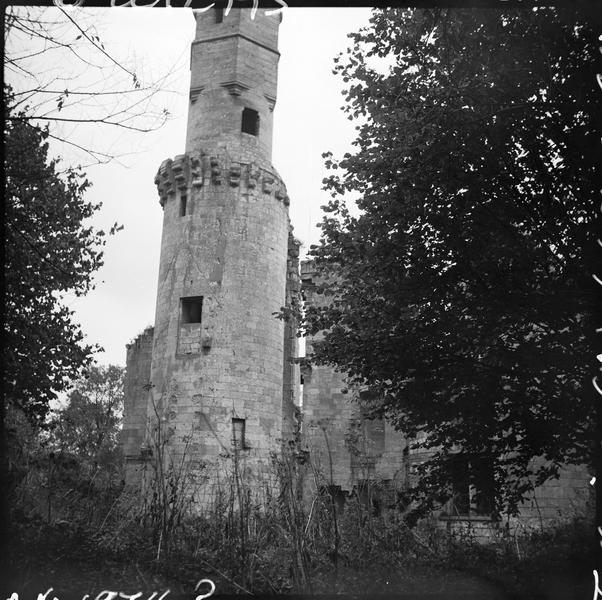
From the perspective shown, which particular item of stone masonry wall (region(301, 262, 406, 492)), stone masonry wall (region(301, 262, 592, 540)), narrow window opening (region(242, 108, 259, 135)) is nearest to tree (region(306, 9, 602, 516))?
stone masonry wall (region(301, 262, 592, 540))

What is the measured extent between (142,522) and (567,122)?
7537 millimetres

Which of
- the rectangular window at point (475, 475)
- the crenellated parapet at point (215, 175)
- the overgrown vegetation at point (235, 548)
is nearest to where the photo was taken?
the overgrown vegetation at point (235, 548)

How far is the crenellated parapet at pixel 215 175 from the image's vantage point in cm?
2058

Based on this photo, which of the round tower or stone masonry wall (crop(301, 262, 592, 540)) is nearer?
the round tower

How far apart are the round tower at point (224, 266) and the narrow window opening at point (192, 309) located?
0.03 m

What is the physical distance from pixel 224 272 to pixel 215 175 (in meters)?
2.95

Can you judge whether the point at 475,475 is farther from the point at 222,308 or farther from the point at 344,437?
the point at 344,437

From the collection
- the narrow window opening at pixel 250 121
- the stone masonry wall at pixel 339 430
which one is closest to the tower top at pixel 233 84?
the narrow window opening at pixel 250 121

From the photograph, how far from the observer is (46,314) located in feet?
37.6

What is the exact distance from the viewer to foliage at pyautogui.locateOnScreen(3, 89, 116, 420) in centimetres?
961

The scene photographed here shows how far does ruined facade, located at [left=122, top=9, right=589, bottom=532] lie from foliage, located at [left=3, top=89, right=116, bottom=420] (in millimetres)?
5838

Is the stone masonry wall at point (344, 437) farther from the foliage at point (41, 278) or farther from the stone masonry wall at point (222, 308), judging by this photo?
the foliage at point (41, 278)

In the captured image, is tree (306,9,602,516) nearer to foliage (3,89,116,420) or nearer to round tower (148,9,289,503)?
foliage (3,89,116,420)

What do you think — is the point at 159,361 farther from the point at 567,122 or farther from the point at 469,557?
the point at 567,122
